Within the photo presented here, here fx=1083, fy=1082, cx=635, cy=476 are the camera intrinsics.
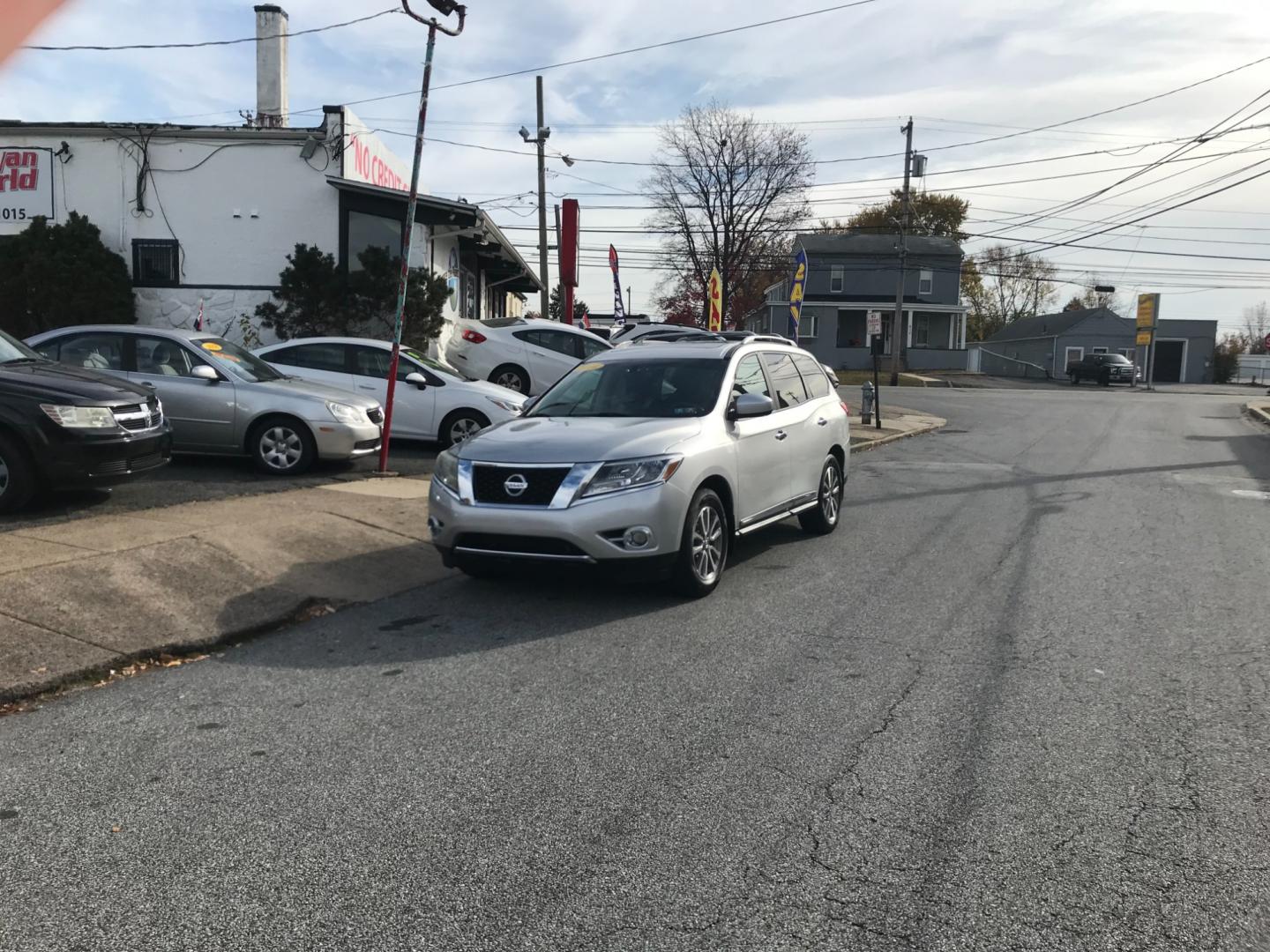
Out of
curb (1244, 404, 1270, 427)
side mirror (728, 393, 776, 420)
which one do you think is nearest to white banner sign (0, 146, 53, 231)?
side mirror (728, 393, 776, 420)

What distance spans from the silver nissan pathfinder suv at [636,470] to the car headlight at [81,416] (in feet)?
9.55

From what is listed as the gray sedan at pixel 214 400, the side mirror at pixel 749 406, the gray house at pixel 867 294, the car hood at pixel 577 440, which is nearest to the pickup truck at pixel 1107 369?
the gray house at pixel 867 294

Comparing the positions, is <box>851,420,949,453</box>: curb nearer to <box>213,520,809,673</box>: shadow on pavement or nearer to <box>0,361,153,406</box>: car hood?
<box>213,520,809,673</box>: shadow on pavement

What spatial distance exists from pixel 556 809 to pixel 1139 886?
1.97 meters

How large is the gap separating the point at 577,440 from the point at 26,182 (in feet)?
53.1

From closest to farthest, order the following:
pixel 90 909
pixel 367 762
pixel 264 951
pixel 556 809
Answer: pixel 264 951 < pixel 90 909 < pixel 556 809 < pixel 367 762

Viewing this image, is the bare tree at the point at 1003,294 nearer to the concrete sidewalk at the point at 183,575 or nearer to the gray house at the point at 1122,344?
the gray house at the point at 1122,344

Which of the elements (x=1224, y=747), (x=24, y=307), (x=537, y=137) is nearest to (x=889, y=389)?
(x=537, y=137)

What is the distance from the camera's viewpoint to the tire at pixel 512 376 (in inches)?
717

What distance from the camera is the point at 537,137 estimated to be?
3064cm

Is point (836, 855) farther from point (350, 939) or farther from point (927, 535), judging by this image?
point (927, 535)

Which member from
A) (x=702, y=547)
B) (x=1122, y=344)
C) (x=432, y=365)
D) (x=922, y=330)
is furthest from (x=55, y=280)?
(x=1122, y=344)

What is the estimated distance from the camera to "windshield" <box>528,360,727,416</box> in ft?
26.1

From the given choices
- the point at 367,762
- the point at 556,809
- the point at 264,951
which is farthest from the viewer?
the point at 367,762
